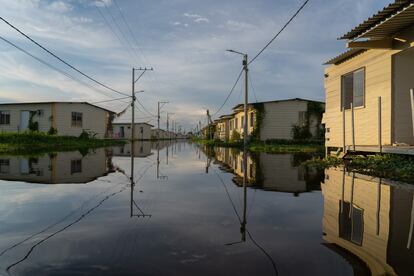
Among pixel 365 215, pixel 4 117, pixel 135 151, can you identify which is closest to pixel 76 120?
pixel 4 117

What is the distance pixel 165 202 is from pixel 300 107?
30.7 metres

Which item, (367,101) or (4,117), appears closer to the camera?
(367,101)

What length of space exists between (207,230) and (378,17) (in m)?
9.40

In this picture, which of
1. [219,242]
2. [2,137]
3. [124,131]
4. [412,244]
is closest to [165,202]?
[219,242]

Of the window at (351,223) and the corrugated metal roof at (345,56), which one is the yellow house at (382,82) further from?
the window at (351,223)

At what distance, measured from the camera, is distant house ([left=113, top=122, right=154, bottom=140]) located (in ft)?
260

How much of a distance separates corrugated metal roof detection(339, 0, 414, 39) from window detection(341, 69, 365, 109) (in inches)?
97.6

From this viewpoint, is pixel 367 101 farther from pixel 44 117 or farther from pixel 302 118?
pixel 44 117

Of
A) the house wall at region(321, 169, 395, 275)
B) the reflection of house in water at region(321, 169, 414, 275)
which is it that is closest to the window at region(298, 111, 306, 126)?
the house wall at region(321, 169, 395, 275)

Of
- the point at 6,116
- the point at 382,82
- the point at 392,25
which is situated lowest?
the point at 382,82

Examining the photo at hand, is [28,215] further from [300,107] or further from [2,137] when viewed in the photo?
[300,107]

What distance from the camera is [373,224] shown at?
16.4 ft

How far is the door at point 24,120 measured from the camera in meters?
42.0

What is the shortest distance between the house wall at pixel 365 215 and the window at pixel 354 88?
602 centimetres
